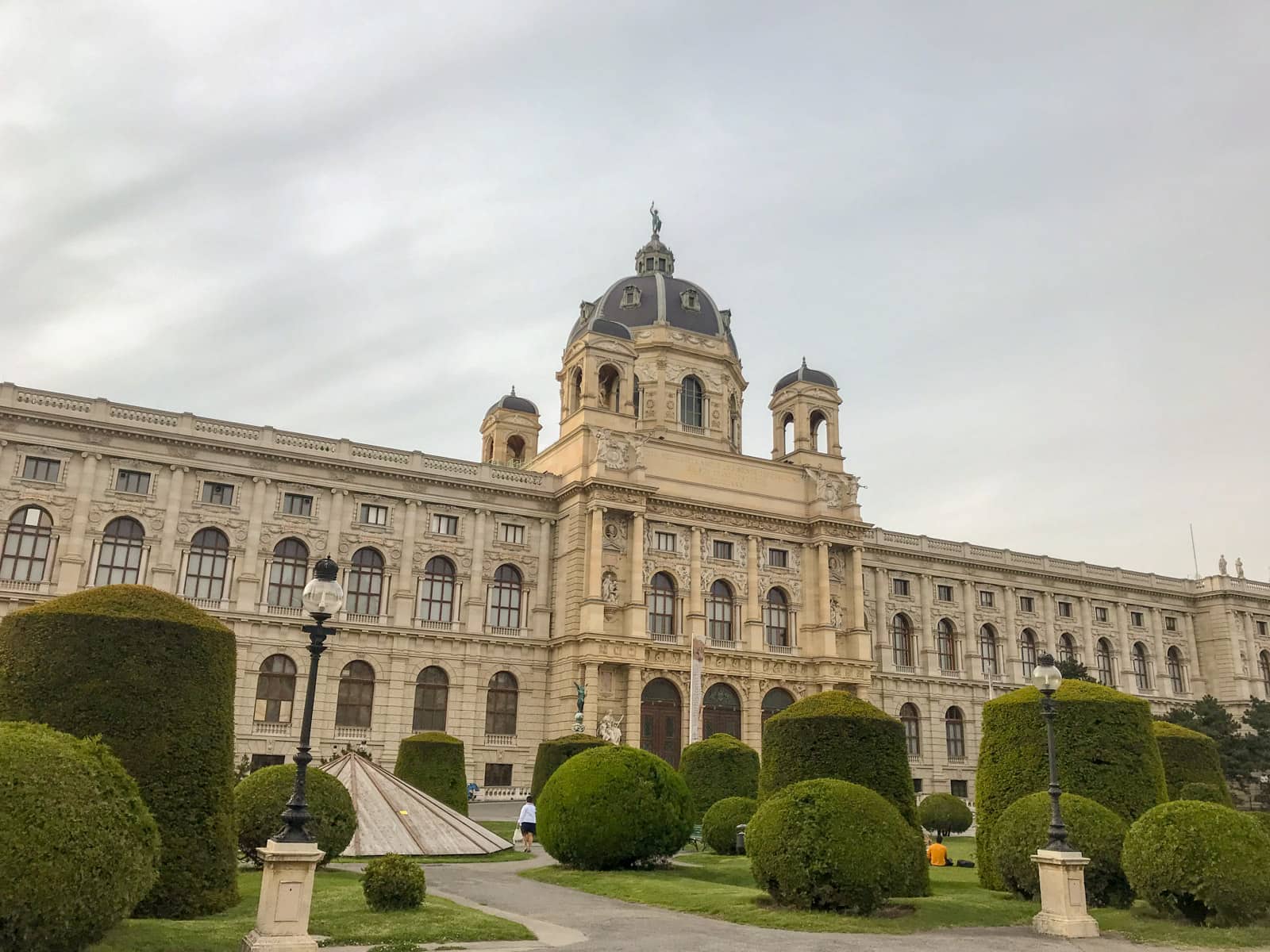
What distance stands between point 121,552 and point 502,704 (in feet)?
60.4

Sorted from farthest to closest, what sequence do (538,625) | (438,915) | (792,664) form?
(792,664)
(538,625)
(438,915)

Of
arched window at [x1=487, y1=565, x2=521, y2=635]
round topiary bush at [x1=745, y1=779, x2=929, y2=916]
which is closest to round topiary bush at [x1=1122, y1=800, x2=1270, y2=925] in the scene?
round topiary bush at [x1=745, y1=779, x2=929, y2=916]

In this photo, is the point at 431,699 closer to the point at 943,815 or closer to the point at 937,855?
the point at 943,815

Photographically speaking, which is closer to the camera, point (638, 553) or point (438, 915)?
point (438, 915)

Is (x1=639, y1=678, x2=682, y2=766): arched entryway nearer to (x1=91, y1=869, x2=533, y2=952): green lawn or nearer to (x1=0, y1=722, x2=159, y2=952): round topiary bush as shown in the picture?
(x1=91, y1=869, x2=533, y2=952): green lawn

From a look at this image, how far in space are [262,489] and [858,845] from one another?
36.1m

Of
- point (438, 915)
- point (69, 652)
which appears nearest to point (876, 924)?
point (438, 915)

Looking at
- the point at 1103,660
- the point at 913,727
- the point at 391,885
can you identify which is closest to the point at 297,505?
the point at 391,885

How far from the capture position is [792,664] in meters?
54.0

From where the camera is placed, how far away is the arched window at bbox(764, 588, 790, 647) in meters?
54.8

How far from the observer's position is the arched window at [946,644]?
63.1 m

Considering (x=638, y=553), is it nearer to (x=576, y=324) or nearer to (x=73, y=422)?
(x=576, y=324)

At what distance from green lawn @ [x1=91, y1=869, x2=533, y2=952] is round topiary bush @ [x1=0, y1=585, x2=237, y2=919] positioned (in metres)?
0.63

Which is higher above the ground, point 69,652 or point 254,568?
point 254,568
